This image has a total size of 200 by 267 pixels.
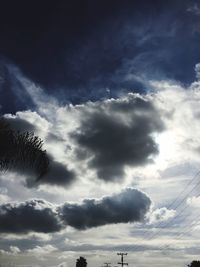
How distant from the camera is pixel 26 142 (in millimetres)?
9094

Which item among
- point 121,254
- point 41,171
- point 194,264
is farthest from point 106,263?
point 41,171

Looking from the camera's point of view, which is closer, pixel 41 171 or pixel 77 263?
pixel 41 171

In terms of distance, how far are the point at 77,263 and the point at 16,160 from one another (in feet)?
72.8

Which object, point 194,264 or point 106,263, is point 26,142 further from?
point 106,263

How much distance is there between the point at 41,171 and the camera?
9.23 m

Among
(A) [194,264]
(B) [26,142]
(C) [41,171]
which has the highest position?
(A) [194,264]

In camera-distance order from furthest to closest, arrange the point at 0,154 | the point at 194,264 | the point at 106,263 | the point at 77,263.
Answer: the point at 106,263 < the point at 194,264 < the point at 77,263 < the point at 0,154

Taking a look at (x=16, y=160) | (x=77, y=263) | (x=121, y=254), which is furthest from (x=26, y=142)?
(x=121, y=254)

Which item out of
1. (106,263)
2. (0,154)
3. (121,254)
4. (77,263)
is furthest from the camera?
(106,263)

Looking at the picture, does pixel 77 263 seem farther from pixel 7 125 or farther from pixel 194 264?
pixel 194 264

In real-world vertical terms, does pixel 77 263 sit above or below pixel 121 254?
below

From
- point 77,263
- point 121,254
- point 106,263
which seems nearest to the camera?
point 77,263

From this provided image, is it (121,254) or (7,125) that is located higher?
(121,254)

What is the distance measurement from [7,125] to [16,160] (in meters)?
0.83
